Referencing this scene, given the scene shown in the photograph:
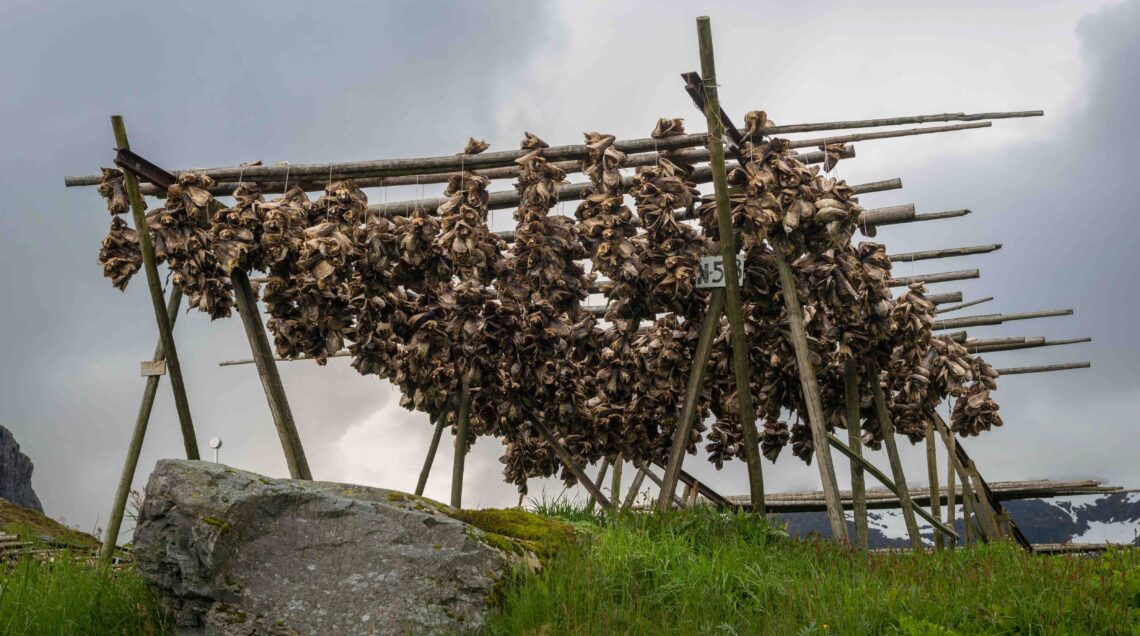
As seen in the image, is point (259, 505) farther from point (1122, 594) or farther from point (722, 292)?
point (1122, 594)

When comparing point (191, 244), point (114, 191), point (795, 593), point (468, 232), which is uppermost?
point (114, 191)

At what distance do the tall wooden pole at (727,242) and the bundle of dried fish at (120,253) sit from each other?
580 cm

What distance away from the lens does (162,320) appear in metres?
9.38

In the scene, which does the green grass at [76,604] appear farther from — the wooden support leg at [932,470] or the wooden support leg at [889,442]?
the wooden support leg at [932,470]

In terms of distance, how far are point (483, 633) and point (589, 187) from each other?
15.3 ft

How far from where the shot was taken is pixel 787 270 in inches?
360

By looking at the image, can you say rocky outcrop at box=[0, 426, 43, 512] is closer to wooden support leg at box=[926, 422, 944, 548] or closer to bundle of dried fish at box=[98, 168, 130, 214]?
bundle of dried fish at box=[98, 168, 130, 214]

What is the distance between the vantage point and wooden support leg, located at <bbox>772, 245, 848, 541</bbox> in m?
8.66

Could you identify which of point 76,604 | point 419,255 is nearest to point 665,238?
point 419,255

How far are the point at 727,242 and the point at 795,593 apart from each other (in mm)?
3346

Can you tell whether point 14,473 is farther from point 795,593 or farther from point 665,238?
point 795,593

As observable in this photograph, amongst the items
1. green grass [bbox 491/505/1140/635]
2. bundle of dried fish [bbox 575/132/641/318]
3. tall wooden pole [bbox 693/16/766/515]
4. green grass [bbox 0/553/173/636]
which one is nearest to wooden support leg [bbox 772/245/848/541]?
tall wooden pole [bbox 693/16/766/515]

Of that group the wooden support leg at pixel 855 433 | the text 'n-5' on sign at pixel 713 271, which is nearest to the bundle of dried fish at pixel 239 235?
the text 'n-5' on sign at pixel 713 271

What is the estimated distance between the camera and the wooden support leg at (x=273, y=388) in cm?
907
